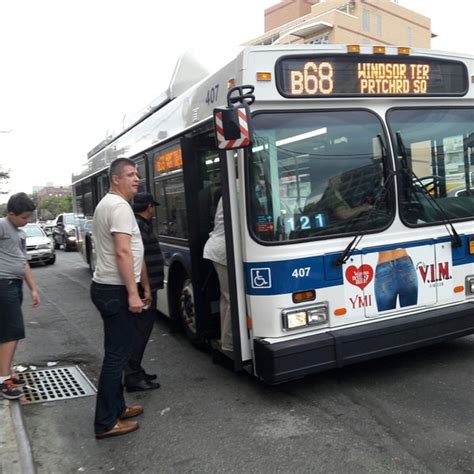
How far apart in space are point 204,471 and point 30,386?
98.7 inches

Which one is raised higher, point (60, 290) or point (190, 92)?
point (190, 92)

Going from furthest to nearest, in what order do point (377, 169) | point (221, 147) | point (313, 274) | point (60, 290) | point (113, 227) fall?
point (60, 290), point (377, 169), point (313, 274), point (221, 147), point (113, 227)

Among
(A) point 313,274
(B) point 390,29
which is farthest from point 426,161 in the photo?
(B) point 390,29

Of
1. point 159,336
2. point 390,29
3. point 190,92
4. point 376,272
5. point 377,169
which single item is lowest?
point 159,336

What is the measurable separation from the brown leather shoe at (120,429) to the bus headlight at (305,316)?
1.37m

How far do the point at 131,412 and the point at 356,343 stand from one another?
1876 millimetres

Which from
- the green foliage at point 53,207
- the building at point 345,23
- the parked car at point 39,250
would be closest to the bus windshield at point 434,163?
the parked car at point 39,250

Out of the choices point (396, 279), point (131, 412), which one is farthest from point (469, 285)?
point (131, 412)

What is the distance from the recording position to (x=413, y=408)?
13.1ft

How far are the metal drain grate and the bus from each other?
1.44m

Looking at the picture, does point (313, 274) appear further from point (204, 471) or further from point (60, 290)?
point (60, 290)

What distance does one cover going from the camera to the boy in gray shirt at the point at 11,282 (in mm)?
4492

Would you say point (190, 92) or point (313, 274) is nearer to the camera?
point (313, 274)

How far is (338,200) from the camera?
4324mm
